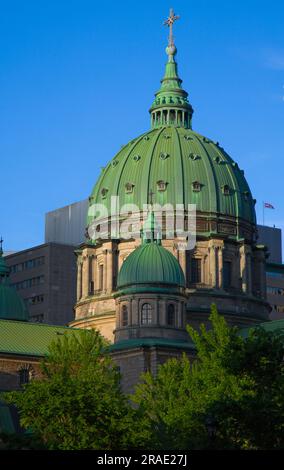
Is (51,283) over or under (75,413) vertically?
over

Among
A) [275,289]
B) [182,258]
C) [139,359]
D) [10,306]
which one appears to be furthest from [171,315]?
[275,289]

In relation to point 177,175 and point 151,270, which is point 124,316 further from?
point 177,175

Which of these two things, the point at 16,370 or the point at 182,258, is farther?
the point at 182,258

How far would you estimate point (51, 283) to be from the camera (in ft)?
600

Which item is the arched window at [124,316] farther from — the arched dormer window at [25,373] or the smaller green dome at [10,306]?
the smaller green dome at [10,306]

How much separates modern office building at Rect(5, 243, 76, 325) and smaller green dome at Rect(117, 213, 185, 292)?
2552 inches

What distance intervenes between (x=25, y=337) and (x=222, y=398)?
5000 centimetres

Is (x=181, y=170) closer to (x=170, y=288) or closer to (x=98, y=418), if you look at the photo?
(x=170, y=288)

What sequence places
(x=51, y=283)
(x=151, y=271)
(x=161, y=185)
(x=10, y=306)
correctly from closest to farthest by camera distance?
1. (x=151, y=271)
2. (x=10, y=306)
3. (x=161, y=185)
4. (x=51, y=283)

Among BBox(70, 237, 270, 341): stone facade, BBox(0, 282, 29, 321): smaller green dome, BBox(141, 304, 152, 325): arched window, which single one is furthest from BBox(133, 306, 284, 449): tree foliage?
BBox(0, 282, 29, 321): smaller green dome

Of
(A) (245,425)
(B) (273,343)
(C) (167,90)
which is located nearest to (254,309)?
(C) (167,90)

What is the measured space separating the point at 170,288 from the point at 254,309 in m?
19.2

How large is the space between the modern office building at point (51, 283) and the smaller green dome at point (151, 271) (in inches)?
2552

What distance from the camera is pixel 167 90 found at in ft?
474
